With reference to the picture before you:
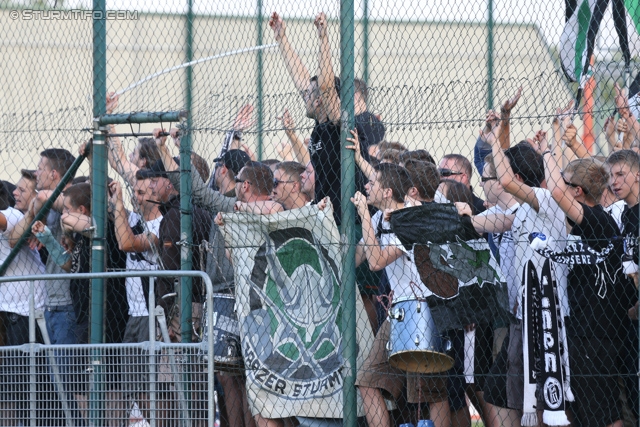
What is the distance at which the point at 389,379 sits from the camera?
17.7ft

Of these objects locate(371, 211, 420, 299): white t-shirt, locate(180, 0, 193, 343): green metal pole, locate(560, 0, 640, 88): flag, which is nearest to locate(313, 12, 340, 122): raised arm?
locate(371, 211, 420, 299): white t-shirt

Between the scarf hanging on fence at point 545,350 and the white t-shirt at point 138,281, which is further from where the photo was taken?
the white t-shirt at point 138,281

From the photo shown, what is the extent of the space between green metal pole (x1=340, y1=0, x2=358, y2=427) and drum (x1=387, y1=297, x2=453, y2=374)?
23 centimetres

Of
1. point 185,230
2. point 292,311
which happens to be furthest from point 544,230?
point 185,230

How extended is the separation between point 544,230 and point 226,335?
6.10 ft

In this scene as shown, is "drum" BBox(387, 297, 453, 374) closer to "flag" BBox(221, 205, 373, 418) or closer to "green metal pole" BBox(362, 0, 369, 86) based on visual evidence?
"flag" BBox(221, 205, 373, 418)

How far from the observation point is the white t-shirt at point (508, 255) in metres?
5.46

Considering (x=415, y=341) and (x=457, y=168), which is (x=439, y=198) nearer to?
(x=457, y=168)

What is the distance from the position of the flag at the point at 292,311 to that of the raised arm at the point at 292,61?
0.87m

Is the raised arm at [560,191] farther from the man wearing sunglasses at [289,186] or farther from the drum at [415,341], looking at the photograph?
the man wearing sunglasses at [289,186]

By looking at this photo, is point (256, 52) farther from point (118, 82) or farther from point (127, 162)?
point (127, 162)

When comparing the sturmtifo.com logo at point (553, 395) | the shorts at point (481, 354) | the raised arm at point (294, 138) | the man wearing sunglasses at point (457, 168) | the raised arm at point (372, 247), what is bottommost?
the sturmtifo.com logo at point (553, 395)

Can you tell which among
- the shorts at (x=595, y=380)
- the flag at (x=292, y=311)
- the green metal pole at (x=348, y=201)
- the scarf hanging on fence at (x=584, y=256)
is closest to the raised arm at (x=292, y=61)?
the green metal pole at (x=348, y=201)

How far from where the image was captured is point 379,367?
17.7 ft
